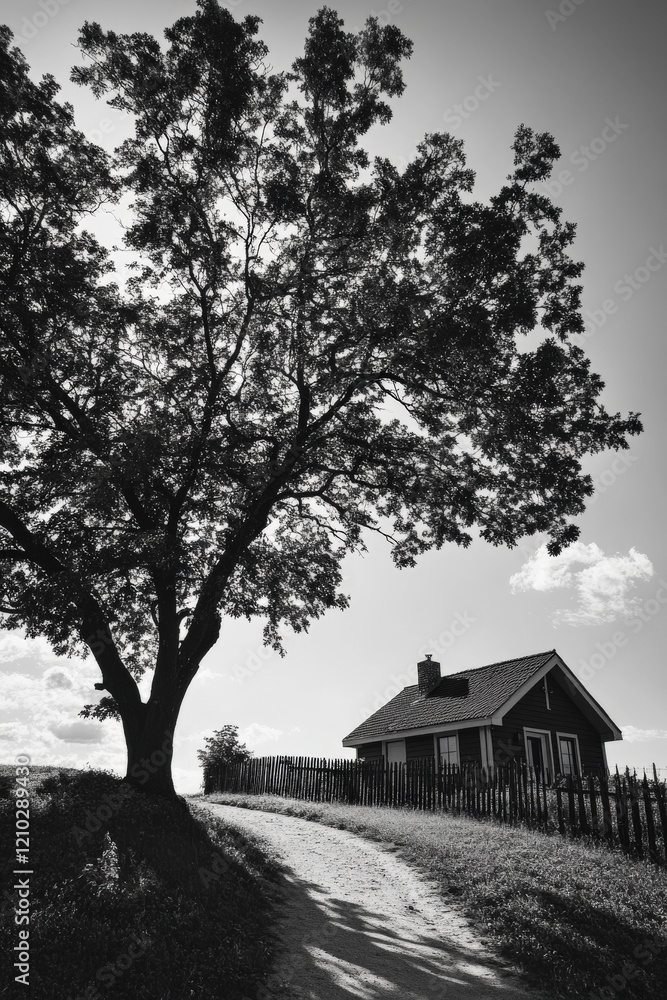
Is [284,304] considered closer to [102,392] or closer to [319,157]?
[319,157]

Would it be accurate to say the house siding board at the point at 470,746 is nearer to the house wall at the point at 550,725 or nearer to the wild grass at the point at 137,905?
the house wall at the point at 550,725

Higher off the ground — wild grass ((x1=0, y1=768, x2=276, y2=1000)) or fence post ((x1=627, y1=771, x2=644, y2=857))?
wild grass ((x1=0, y1=768, x2=276, y2=1000))

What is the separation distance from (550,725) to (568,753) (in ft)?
6.07

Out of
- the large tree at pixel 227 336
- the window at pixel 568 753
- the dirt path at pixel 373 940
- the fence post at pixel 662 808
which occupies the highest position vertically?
the large tree at pixel 227 336

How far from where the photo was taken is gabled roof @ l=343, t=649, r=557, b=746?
26438 millimetres

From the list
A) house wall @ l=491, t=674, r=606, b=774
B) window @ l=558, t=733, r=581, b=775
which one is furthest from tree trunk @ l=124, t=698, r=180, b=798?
window @ l=558, t=733, r=581, b=775

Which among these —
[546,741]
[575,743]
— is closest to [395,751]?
[546,741]

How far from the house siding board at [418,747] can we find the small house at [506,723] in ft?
0.14

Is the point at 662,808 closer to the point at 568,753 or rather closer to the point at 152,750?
the point at 152,750

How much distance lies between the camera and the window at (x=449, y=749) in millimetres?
27078

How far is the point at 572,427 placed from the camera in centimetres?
1391

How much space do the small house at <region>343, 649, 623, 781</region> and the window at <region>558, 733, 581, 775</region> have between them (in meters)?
0.04

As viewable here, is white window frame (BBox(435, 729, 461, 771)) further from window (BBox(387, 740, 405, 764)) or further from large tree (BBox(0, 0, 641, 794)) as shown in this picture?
large tree (BBox(0, 0, 641, 794))

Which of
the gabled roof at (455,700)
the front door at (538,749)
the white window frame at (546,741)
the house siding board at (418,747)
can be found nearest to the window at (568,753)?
the white window frame at (546,741)
